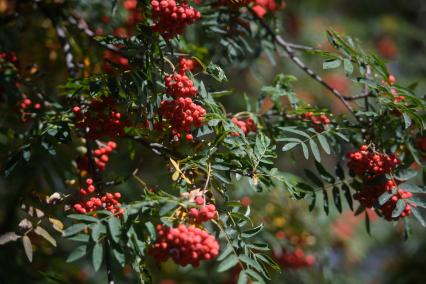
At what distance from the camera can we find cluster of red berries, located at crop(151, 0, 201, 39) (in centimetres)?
192

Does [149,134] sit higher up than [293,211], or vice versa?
[149,134]

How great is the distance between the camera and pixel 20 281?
2898 mm

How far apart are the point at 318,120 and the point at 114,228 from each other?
1245mm

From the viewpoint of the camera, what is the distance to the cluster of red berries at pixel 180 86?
1.97m

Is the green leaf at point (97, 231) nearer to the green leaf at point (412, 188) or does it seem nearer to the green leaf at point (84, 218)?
the green leaf at point (84, 218)

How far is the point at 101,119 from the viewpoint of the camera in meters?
2.12

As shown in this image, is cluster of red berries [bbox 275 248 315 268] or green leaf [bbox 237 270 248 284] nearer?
green leaf [bbox 237 270 248 284]

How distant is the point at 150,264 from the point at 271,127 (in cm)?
172

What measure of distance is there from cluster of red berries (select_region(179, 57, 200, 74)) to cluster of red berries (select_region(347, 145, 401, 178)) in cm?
79

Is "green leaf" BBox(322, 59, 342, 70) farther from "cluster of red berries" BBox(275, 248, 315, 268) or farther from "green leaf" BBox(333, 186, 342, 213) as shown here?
"cluster of red berries" BBox(275, 248, 315, 268)

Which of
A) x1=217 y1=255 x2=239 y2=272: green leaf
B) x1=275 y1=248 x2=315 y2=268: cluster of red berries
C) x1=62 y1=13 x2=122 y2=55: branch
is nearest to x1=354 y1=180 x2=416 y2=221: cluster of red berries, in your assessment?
x1=217 y1=255 x2=239 y2=272: green leaf

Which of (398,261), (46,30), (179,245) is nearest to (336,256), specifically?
(398,261)

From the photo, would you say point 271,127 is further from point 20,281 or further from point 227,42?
point 20,281

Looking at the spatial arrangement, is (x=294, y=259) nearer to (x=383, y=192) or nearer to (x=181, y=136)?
(x=383, y=192)
